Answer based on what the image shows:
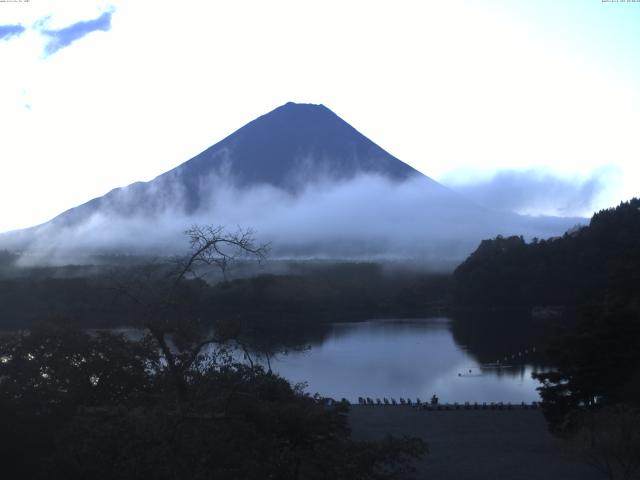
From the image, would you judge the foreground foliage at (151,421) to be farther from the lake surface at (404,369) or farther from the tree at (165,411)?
the lake surface at (404,369)

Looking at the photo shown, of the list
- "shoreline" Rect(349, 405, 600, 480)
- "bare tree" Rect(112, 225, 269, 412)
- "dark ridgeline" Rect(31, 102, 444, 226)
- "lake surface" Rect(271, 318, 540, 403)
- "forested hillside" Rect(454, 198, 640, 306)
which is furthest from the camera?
"dark ridgeline" Rect(31, 102, 444, 226)

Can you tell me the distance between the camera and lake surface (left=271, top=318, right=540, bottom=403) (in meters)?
14.2

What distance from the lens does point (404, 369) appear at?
17344 millimetres

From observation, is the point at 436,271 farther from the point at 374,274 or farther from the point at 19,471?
the point at 19,471

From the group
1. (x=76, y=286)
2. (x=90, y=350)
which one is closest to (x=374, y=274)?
(x=76, y=286)

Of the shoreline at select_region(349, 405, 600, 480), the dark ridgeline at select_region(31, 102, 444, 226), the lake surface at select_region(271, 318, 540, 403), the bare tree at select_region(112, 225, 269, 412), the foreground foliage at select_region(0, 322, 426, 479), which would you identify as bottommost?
the lake surface at select_region(271, 318, 540, 403)

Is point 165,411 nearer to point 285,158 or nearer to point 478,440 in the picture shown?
point 478,440

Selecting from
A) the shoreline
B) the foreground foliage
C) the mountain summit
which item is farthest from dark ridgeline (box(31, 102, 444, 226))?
the foreground foliage

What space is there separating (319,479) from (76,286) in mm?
10297

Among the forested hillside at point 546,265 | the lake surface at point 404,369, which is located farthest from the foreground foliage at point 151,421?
the forested hillside at point 546,265

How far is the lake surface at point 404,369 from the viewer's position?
14.2 meters

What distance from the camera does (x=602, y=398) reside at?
27.8 feet

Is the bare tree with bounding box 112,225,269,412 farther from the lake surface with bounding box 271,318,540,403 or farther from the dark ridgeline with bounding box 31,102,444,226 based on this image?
the dark ridgeline with bounding box 31,102,444,226

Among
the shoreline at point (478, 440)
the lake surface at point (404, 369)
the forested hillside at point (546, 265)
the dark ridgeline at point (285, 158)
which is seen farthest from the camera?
the dark ridgeline at point (285, 158)
